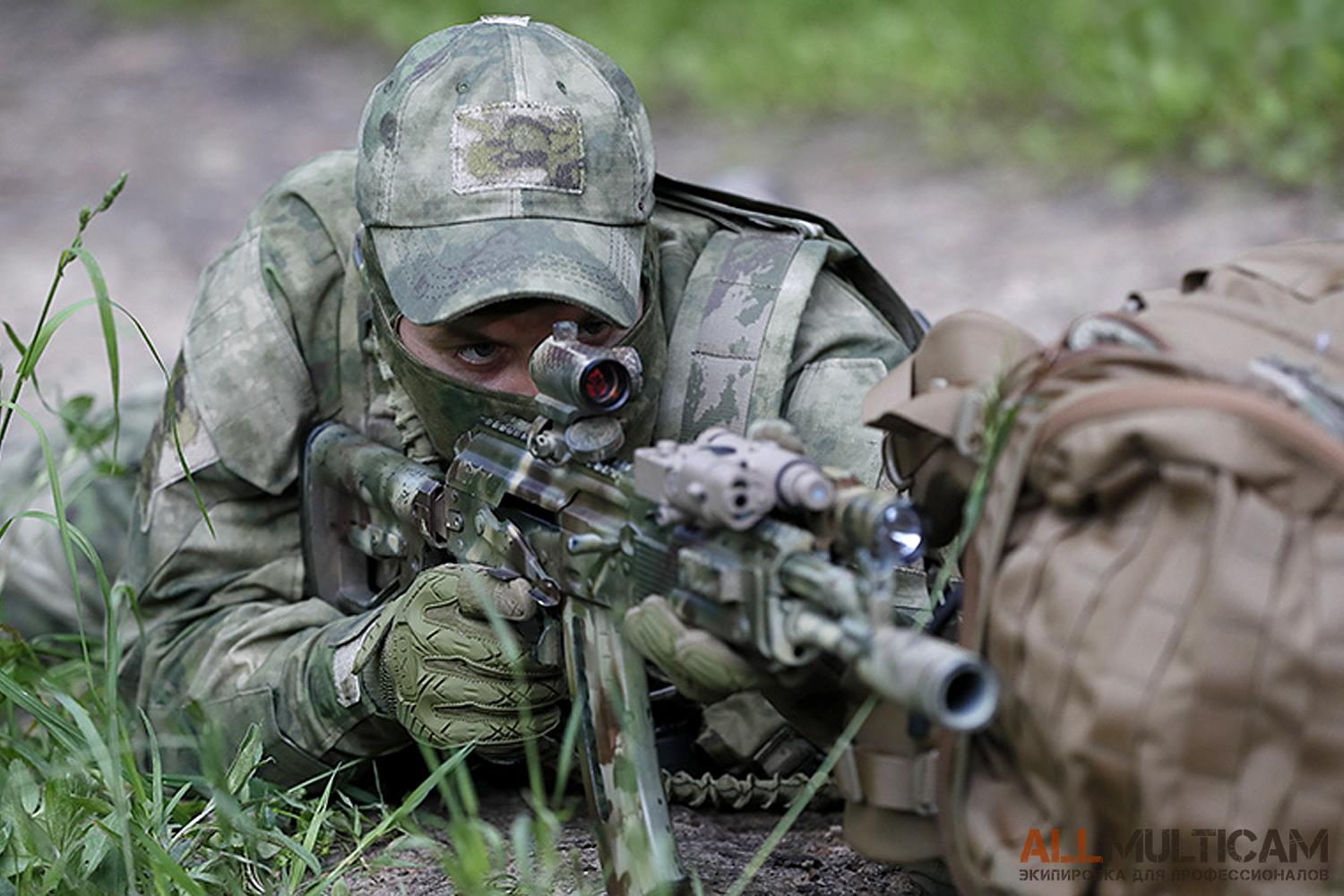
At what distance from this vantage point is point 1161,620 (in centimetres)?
185

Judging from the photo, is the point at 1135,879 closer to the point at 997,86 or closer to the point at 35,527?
the point at 35,527

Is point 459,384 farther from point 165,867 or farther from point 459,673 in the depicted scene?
point 165,867

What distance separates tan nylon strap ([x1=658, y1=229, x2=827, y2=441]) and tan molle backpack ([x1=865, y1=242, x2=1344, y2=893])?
3.14 feet

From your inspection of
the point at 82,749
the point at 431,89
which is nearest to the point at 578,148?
the point at 431,89

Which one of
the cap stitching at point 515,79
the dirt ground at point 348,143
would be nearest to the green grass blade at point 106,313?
the cap stitching at point 515,79

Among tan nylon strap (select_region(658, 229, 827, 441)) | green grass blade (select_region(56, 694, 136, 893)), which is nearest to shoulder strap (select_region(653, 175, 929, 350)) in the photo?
tan nylon strap (select_region(658, 229, 827, 441))

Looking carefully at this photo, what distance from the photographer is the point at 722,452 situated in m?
2.11

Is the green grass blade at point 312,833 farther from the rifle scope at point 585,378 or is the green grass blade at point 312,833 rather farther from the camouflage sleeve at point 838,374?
the camouflage sleeve at point 838,374

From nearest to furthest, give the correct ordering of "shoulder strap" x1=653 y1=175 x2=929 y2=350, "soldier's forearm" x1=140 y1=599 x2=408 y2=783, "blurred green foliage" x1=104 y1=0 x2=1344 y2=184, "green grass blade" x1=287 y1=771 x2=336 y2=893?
"green grass blade" x1=287 y1=771 x2=336 y2=893 < "soldier's forearm" x1=140 y1=599 x2=408 y2=783 < "shoulder strap" x1=653 y1=175 x2=929 y2=350 < "blurred green foliage" x1=104 y1=0 x2=1344 y2=184

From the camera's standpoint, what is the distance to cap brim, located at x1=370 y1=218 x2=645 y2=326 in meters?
2.72

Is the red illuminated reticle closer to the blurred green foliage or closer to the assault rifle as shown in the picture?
the assault rifle

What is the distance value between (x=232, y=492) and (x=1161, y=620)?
2.12 meters

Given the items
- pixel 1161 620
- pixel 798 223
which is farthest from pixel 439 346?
pixel 1161 620

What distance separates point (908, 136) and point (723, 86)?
1.44 metres
